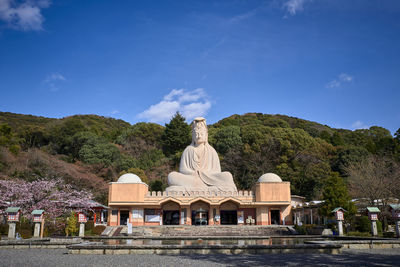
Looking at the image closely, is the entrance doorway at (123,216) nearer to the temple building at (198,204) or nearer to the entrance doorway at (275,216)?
the temple building at (198,204)

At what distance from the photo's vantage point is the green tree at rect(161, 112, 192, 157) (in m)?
47.1

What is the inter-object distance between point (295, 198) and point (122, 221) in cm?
1596

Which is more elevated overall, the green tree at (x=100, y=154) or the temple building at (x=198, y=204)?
the green tree at (x=100, y=154)

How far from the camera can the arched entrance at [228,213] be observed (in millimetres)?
27891

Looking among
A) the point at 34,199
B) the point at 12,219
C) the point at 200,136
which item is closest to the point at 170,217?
the point at 200,136

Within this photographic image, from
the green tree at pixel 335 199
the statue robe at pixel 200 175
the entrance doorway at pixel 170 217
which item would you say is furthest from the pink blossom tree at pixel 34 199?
the green tree at pixel 335 199

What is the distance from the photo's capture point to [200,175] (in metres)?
29.6

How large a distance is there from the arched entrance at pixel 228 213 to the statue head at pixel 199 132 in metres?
6.57

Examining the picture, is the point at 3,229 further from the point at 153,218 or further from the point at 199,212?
the point at 199,212

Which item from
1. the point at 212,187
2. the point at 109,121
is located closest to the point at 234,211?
the point at 212,187

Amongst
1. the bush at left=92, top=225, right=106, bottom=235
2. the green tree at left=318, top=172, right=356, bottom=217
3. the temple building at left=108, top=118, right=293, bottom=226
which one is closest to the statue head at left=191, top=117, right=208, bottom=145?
the temple building at left=108, top=118, right=293, bottom=226

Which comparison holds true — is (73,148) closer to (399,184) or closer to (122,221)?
(122,221)

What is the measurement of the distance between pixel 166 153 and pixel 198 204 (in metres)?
21.3

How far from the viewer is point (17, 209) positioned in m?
16.7
